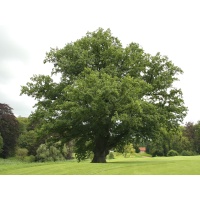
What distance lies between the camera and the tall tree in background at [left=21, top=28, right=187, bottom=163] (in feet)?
89.0

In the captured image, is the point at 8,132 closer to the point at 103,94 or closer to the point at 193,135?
the point at 103,94

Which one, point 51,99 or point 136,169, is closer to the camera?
point 136,169

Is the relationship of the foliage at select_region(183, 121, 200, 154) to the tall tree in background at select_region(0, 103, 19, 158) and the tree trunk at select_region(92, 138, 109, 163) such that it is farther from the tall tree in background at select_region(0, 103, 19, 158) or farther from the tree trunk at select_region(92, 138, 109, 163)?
the tree trunk at select_region(92, 138, 109, 163)

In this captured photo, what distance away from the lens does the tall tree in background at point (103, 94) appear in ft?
89.0

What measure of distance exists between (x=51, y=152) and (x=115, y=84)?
3871 cm

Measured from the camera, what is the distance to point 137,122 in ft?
94.1

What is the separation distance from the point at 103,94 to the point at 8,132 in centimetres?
4932

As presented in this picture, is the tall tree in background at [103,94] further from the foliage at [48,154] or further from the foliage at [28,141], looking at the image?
the foliage at [28,141]

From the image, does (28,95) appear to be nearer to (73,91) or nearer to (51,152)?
(73,91)

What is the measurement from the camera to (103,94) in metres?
26.5
